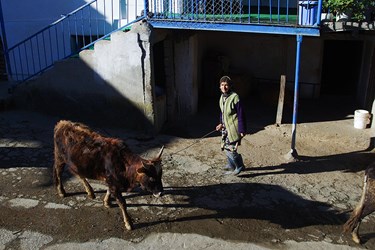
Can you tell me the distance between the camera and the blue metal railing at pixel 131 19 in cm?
852

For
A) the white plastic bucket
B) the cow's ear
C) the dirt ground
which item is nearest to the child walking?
the dirt ground

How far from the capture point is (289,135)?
32.5 ft

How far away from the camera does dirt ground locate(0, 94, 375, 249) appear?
6.37 meters

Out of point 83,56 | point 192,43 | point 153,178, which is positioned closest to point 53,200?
point 153,178

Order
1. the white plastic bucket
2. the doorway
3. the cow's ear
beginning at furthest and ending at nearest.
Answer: the doorway, the white plastic bucket, the cow's ear

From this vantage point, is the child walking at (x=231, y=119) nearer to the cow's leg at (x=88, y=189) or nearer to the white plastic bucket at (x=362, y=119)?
the cow's leg at (x=88, y=189)

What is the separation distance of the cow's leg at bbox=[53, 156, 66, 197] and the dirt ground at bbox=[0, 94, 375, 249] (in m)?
0.17

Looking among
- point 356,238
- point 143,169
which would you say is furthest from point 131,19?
point 356,238

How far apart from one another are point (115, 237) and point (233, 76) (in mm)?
6927

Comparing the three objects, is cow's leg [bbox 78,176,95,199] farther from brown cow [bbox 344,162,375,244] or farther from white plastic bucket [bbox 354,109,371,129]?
white plastic bucket [bbox 354,109,371,129]

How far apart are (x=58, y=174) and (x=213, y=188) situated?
2.67 metres

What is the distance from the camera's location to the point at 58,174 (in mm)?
7098

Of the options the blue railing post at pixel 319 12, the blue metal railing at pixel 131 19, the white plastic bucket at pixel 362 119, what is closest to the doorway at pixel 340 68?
the blue metal railing at pixel 131 19

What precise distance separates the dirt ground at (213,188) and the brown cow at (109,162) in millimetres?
655
